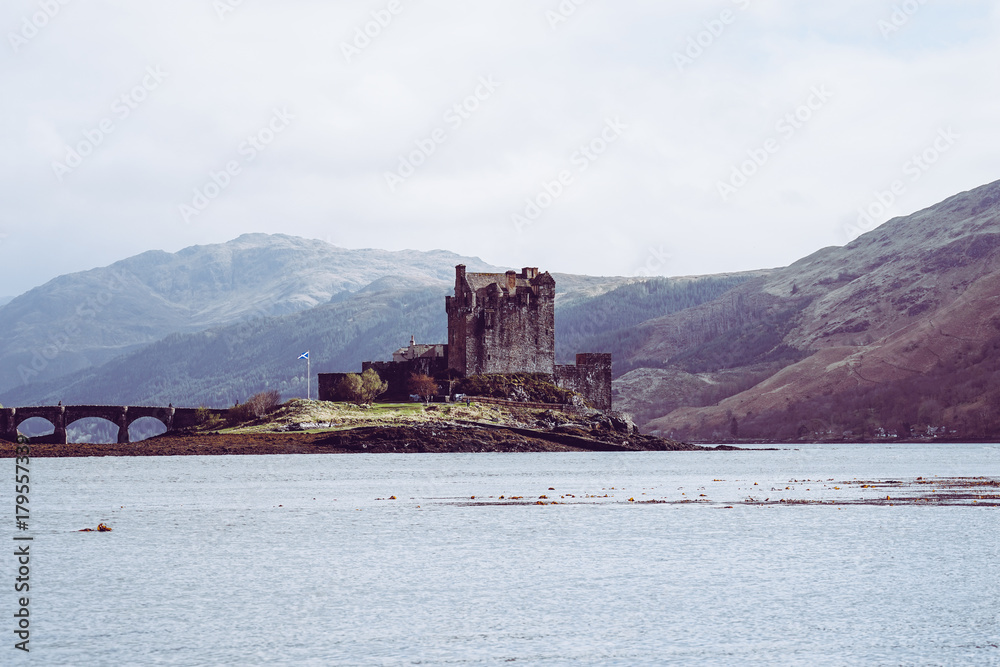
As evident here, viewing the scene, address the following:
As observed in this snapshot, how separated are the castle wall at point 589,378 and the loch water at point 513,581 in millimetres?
73866

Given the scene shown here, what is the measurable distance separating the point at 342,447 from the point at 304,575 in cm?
7807

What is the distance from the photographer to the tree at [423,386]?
433 ft

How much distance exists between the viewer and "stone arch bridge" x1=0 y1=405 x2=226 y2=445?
140875 mm

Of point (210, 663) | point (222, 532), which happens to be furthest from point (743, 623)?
point (222, 532)

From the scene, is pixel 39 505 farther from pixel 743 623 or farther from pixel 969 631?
→ pixel 969 631

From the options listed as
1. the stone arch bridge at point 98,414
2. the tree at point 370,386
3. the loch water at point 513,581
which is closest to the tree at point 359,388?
the tree at point 370,386

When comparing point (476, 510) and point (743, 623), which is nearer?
point (743, 623)

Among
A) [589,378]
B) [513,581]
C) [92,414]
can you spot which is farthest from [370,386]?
[513,581]

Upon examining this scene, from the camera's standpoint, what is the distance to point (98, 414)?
499 feet

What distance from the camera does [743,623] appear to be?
27906 mm

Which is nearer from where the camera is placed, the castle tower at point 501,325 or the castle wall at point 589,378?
the castle tower at point 501,325

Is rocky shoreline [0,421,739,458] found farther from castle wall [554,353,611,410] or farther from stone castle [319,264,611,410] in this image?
stone castle [319,264,611,410]

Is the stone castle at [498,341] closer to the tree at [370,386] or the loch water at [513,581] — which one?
the tree at [370,386]

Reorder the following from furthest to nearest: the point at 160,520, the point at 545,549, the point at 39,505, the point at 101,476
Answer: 1. the point at 101,476
2. the point at 39,505
3. the point at 160,520
4. the point at 545,549
